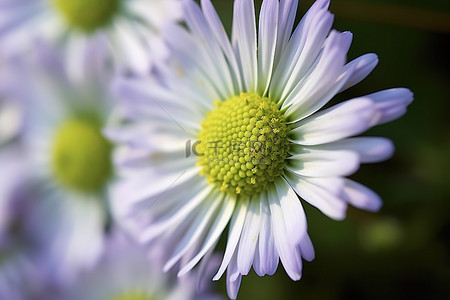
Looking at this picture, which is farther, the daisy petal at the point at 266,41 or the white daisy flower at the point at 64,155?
the white daisy flower at the point at 64,155

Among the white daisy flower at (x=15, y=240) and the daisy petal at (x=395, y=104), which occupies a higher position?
the daisy petal at (x=395, y=104)

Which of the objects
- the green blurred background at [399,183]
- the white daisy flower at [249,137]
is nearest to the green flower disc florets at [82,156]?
the white daisy flower at [249,137]

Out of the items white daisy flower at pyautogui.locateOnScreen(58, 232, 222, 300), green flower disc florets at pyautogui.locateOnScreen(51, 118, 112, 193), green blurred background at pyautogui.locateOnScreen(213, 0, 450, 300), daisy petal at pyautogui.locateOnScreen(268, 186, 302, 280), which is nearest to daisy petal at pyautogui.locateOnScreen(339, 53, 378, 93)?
daisy petal at pyautogui.locateOnScreen(268, 186, 302, 280)

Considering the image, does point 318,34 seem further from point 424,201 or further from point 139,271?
point 139,271

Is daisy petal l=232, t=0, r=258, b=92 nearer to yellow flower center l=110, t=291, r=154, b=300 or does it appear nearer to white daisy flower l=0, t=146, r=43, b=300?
yellow flower center l=110, t=291, r=154, b=300

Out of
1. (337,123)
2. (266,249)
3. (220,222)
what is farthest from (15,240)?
(337,123)

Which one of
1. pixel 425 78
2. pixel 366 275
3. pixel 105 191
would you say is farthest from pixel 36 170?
pixel 425 78

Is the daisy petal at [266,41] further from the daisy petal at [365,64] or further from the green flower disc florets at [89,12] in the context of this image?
the green flower disc florets at [89,12]
